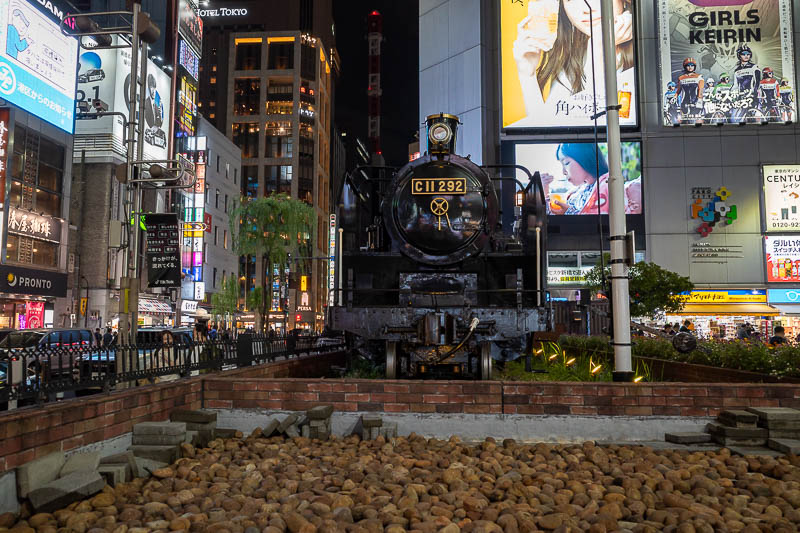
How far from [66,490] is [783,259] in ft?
118

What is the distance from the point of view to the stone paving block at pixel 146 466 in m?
4.17

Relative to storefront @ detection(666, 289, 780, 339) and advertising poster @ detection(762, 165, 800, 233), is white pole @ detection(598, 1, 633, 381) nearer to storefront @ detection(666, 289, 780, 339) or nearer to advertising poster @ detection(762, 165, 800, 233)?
storefront @ detection(666, 289, 780, 339)

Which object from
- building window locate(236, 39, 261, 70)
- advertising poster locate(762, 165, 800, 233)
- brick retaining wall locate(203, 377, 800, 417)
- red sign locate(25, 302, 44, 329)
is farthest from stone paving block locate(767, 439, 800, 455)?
building window locate(236, 39, 261, 70)

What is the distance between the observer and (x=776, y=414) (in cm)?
504

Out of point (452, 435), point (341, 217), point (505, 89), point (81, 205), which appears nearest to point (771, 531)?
point (452, 435)

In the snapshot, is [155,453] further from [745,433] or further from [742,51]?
[742,51]

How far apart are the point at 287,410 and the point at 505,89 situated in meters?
28.9

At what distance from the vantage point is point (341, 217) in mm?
9188

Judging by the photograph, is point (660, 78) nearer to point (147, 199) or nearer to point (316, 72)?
point (147, 199)

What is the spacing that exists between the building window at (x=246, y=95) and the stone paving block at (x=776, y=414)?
10109 cm

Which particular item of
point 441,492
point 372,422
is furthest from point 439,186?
point 441,492

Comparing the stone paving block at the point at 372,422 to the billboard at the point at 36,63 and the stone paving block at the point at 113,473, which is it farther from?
the billboard at the point at 36,63

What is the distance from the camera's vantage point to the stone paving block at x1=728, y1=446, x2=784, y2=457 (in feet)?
15.6

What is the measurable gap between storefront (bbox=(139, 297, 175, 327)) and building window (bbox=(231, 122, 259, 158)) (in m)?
57.5
